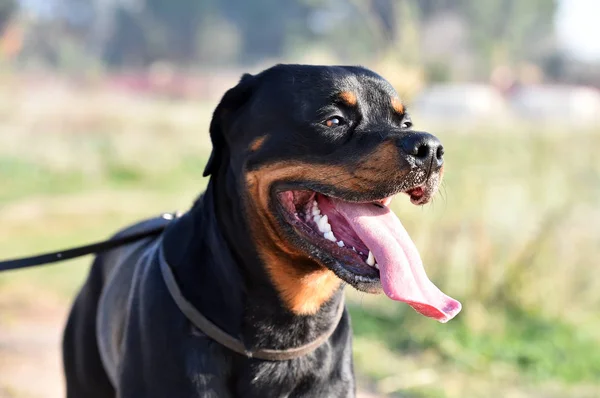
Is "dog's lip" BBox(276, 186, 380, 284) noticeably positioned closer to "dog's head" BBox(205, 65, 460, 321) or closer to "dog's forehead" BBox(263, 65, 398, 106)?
"dog's head" BBox(205, 65, 460, 321)

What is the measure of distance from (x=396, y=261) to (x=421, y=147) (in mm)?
395

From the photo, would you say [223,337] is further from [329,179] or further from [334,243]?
[329,179]

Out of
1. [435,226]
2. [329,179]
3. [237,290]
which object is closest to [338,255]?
[329,179]

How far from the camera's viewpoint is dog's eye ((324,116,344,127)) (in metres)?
2.80

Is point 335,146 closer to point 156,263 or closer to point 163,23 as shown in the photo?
point 156,263

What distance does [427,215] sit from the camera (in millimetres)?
6887

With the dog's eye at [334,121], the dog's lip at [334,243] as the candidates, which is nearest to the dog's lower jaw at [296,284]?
the dog's lip at [334,243]

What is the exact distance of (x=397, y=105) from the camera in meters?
2.97

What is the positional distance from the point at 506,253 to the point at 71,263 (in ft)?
16.0

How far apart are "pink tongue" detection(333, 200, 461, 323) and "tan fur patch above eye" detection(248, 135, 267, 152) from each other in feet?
1.11

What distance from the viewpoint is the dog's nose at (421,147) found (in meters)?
2.58

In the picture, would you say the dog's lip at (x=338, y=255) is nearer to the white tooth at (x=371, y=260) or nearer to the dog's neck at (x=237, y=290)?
the white tooth at (x=371, y=260)

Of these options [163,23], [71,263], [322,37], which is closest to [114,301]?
[71,263]

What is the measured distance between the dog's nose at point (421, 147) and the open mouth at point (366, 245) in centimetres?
13
